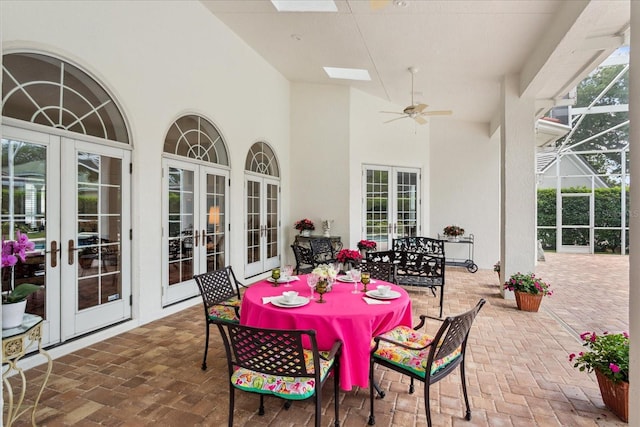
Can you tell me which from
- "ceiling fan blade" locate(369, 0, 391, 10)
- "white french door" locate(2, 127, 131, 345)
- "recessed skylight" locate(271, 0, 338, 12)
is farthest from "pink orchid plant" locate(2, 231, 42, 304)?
"recessed skylight" locate(271, 0, 338, 12)

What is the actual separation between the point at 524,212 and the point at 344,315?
4.31 meters

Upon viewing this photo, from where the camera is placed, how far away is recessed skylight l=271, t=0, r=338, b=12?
448 cm

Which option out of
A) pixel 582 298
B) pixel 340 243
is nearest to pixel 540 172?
pixel 582 298

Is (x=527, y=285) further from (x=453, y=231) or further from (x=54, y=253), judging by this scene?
(x=54, y=253)

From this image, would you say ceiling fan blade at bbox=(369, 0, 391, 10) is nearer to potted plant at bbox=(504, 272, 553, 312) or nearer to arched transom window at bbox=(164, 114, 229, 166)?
arched transom window at bbox=(164, 114, 229, 166)

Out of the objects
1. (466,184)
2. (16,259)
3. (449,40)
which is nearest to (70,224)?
(16,259)

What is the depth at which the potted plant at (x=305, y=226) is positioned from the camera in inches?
290

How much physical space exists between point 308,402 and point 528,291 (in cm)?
375

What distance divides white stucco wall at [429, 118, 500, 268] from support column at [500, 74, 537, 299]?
307cm

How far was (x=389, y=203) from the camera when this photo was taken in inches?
322

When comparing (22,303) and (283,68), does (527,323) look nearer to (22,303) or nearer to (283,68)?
(22,303)

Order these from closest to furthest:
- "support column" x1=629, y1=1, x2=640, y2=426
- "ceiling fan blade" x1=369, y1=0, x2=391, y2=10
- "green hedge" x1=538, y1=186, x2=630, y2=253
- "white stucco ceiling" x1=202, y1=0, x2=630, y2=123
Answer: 1. "support column" x1=629, y1=1, x2=640, y2=426
2. "ceiling fan blade" x1=369, y1=0, x2=391, y2=10
3. "white stucco ceiling" x1=202, y1=0, x2=630, y2=123
4. "green hedge" x1=538, y1=186, x2=630, y2=253

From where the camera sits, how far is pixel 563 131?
294 inches

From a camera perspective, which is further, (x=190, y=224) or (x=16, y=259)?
(x=190, y=224)
